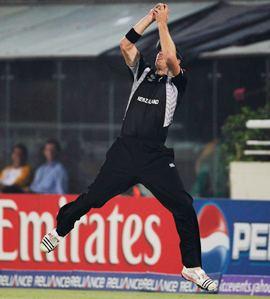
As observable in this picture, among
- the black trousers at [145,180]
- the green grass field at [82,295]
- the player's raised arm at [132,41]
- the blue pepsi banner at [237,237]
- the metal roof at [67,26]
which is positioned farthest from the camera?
the metal roof at [67,26]

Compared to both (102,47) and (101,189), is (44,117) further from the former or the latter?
(101,189)

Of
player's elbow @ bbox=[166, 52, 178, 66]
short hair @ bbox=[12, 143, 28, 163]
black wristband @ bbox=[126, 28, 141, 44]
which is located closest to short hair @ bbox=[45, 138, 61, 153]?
short hair @ bbox=[12, 143, 28, 163]

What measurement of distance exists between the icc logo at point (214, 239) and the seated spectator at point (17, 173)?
191 inches

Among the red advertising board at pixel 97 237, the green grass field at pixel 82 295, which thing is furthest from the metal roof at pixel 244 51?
the green grass field at pixel 82 295

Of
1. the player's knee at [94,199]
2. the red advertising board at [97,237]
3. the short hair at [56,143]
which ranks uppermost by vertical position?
the player's knee at [94,199]

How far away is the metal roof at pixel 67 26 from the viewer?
1953 centimetres

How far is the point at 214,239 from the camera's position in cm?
1402

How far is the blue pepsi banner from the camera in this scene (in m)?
13.9

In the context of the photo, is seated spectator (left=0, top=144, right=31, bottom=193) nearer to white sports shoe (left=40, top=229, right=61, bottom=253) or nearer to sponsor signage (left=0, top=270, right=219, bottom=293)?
sponsor signage (left=0, top=270, right=219, bottom=293)

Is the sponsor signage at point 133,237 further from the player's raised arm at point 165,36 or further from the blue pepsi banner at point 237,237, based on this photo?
the player's raised arm at point 165,36

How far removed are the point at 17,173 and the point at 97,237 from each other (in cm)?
482

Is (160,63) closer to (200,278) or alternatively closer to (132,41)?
(132,41)

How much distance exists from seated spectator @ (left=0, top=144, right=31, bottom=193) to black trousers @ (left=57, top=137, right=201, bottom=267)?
702cm

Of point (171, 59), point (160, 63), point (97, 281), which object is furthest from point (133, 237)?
point (171, 59)
